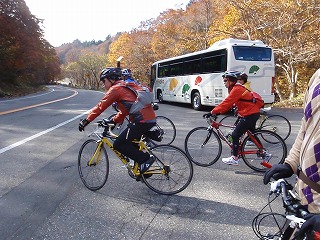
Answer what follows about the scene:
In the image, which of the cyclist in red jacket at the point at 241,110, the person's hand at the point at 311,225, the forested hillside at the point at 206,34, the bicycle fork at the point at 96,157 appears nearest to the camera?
the person's hand at the point at 311,225

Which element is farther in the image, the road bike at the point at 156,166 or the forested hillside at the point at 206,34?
the forested hillside at the point at 206,34

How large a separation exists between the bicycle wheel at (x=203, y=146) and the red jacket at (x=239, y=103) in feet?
2.23

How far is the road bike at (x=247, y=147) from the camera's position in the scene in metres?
4.71

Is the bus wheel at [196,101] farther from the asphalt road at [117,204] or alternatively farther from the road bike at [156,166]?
the road bike at [156,166]

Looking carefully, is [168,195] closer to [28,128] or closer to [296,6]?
[28,128]

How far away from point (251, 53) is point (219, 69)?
59.3 inches

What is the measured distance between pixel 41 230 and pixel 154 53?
33954 mm

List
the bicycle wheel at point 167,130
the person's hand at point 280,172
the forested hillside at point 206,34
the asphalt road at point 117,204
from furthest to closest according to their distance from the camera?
the forested hillside at point 206,34 < the bicycle wheel at point 167,130 < the asphalt road at point 117,204 < the person's hand at point 280,172

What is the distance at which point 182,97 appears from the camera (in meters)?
15.5

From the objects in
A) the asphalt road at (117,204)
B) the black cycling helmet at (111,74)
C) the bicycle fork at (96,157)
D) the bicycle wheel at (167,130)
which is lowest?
the asphalt road at (117,204)

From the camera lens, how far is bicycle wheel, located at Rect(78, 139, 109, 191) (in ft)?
12.9

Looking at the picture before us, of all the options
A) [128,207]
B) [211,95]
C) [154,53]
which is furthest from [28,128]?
[154,53]

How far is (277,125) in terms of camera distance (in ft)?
22.9

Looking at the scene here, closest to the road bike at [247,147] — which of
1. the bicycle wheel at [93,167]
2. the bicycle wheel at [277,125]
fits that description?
the bicycle wheel at [93,167]
